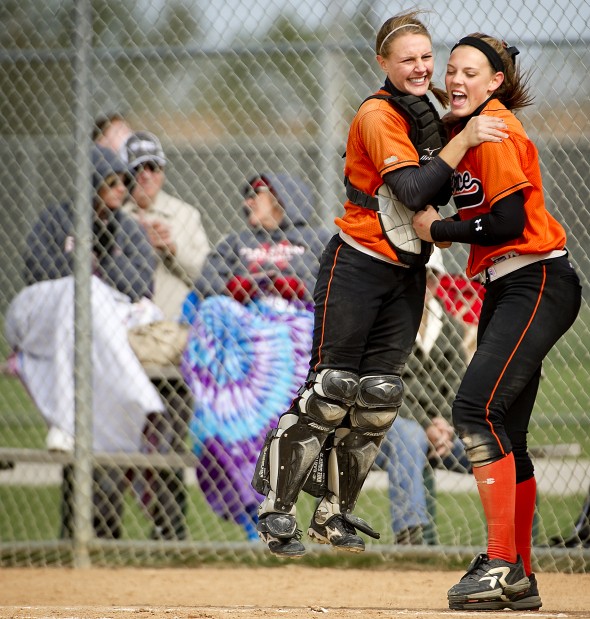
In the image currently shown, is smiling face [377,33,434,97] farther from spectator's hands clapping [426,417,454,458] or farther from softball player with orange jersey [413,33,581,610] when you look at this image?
spectator's hands clapping [426,417,454,458]

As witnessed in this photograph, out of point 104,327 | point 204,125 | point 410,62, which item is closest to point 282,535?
point 410,62

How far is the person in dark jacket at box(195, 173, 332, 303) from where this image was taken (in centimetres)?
579

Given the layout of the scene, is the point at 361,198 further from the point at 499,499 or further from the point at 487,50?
the point at 499,499

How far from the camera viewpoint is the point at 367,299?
3.96 meters

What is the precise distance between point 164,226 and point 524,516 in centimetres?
286

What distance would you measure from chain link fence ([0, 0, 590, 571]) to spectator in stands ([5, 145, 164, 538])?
0.07 ft

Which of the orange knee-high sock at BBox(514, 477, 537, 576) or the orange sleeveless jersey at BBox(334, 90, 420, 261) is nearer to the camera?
the orange sleeveless jersey at BBox(334, 90, 420, 261)

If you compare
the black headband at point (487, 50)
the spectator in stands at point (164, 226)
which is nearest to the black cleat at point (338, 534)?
the black headband at point (487, 50)

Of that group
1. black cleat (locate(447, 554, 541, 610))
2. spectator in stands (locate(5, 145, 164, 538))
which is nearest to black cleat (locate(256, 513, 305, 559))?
black cleat (locate(447, 554, 541, 610))

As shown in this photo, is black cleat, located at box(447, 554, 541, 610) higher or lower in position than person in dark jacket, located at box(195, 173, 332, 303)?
lower

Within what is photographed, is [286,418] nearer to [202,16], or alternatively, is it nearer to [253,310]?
[253,310]

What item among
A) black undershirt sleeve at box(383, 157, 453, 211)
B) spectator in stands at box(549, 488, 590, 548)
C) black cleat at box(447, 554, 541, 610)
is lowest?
black cleat at box(447, 554, 541, 610)

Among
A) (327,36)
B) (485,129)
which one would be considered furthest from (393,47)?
(327,36)

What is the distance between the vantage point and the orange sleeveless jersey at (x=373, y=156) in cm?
382
